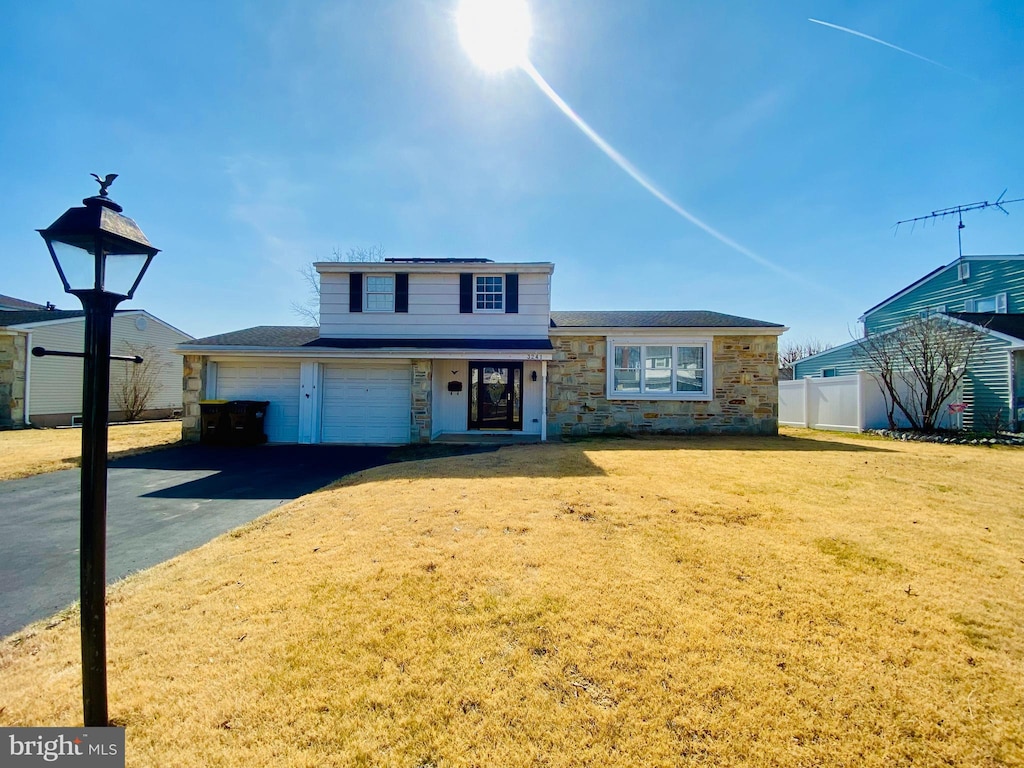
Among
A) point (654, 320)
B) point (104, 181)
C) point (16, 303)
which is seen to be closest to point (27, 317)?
point (16, 303)

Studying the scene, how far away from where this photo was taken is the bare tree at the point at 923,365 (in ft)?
41.7

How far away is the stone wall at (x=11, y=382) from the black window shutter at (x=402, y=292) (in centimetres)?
1450

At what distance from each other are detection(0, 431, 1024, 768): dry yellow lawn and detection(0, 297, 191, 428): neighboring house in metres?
15.6

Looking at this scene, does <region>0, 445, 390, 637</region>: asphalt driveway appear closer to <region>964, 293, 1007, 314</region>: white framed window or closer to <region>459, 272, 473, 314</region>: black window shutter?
<region>459, 272, 473, 314</region>: black window shutter

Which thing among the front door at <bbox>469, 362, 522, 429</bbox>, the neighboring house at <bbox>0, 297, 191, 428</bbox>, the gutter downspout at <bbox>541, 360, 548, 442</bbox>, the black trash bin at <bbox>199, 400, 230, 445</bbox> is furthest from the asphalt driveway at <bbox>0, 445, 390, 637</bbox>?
the neighboring house at <bbox>0, 297, 191, 428</bbox>

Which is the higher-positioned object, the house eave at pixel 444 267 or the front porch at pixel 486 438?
the house eave at pixel 444 267

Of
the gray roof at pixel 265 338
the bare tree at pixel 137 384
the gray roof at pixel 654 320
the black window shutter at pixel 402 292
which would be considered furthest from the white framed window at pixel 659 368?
the bare tree at pixel 137 384

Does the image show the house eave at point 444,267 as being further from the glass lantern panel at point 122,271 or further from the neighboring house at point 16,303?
the neighboring house at point 16,303

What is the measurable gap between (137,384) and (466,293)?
16801mm

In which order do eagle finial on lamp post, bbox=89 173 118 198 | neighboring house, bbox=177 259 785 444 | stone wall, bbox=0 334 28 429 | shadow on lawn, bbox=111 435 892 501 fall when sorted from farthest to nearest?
1. stone wall, bbox=0 334 28 429
2. neighboring house, bbox=177 259 785 444
3. shadow on lawn, bbox=111 435 892 501
4. eagle finial on lamp post, bbox=89 173 118 198

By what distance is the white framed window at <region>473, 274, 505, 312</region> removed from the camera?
12805 millimetres

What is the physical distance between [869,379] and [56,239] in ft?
62.3

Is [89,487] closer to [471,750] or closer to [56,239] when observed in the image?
[56,239]

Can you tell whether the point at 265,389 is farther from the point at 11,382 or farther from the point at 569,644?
the point at 569,644
